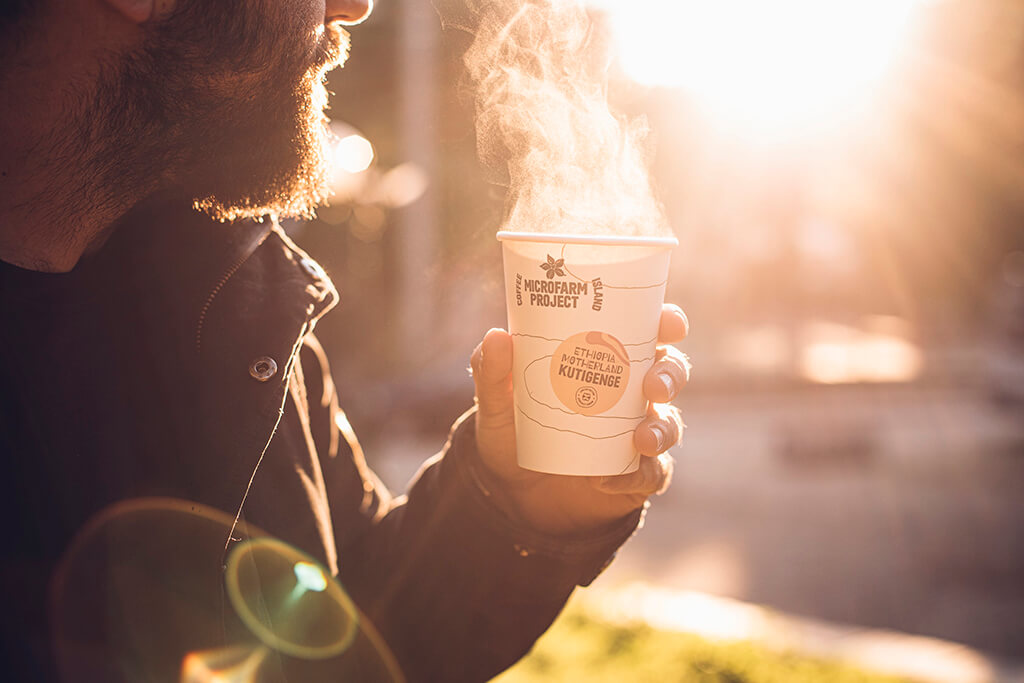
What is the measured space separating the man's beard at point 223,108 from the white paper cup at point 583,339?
24.0 inches

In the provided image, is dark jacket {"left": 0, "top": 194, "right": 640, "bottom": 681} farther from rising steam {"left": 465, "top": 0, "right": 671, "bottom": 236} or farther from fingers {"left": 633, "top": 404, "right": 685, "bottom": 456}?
rising steam {"left": 465, "top": 0, "right": 671, "bottom": 236}

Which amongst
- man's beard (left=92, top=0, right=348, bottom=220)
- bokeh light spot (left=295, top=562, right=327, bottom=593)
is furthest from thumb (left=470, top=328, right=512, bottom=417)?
man's beard (left=92, top=0, right=348, bottom=220)

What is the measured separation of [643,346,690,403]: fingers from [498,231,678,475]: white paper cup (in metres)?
0.02

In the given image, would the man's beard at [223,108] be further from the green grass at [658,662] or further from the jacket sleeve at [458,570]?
the green grass at [658,662]

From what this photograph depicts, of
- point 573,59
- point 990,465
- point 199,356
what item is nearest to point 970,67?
point 990,465

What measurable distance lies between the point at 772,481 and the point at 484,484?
7427 millimetres

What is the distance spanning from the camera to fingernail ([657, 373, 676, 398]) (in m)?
1.44

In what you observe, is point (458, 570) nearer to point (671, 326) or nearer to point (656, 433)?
point (656, 433)

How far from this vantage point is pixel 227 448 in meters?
1.57

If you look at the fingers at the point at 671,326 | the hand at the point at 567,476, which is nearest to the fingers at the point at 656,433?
the hand at the point at 567,476

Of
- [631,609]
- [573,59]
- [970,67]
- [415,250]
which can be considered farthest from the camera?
[970,67]

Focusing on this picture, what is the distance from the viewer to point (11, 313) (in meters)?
1.46

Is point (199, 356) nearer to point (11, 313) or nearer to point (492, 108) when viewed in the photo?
point (11, 313)

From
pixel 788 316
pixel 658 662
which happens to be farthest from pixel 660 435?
pixel 788 316
